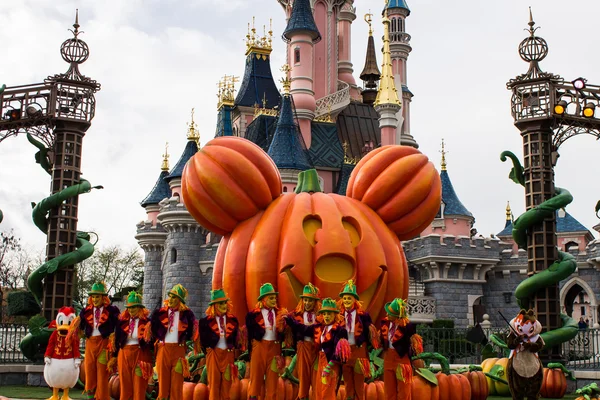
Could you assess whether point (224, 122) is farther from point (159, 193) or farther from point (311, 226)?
point (311, 226)

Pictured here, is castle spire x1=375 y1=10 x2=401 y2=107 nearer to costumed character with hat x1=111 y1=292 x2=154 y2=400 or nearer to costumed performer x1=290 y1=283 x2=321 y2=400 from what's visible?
costumed performer x1=290 y1=283 x2=321 y2=400

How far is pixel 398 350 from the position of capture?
292 inches

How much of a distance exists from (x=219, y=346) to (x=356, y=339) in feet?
4.42

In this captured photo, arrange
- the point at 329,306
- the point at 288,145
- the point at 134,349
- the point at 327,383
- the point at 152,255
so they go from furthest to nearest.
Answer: the point at 152,255
the point at 288,145
the point at 134,349
the point at 329,306
the point at 327,383

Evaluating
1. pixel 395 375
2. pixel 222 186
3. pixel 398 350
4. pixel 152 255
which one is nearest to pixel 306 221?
pixel 222 186

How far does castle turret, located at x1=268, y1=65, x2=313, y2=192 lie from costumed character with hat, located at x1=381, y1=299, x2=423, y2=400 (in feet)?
54.6

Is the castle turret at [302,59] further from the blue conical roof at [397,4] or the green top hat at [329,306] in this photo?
the green top hat at [329,306]

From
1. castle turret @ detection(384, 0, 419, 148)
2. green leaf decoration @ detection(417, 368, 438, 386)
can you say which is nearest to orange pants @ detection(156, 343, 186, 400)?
green leaf decoration @ detection(417, 368, 438, 386)

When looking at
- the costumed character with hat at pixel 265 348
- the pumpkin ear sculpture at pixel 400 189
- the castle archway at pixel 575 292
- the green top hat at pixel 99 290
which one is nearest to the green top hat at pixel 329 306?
the costumed character with hat at pixel 265 348

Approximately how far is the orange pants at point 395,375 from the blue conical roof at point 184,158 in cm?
2044

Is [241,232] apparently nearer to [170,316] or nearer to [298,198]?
[298,198]

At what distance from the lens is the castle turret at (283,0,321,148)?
2830 centimetres

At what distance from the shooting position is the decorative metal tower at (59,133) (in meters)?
12.6

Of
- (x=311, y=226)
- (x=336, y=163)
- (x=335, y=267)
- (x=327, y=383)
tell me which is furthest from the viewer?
(x=336, y=163)
